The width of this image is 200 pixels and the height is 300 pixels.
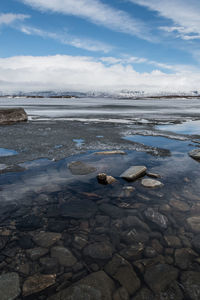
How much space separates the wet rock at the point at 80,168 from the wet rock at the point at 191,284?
4.83 meters

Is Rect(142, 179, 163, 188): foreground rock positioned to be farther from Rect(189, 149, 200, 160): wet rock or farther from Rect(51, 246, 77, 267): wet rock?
Rect(189, 149, 200, 160): wet rock

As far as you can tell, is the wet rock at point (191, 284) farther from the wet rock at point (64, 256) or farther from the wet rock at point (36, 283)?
the wet rock at point (36, 283)

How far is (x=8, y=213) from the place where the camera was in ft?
16.1

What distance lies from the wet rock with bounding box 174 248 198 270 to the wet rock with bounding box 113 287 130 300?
1.13 metres

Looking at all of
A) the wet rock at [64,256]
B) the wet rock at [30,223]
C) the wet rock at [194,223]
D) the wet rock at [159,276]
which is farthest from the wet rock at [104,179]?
the wet rock at [159,276]

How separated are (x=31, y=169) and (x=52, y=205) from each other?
2.92 metres

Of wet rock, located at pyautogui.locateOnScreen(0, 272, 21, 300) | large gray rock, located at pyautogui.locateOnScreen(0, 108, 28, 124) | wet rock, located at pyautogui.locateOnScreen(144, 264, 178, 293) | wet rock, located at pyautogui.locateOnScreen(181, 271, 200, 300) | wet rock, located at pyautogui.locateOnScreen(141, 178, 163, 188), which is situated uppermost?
large gray rock, located at pyautogui.locateOnScreen(0, 108, 28, 124)

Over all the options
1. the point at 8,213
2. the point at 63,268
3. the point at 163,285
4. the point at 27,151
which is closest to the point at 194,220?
the point at 163,285

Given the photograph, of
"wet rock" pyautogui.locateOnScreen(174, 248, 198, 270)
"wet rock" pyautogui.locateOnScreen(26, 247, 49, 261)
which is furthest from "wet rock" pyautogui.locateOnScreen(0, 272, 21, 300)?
"wet rock" pyautogui.locateOnScreen(174, 248, 198, 270)

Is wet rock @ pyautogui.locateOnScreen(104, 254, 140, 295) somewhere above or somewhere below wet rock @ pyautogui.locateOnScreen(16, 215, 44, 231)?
below

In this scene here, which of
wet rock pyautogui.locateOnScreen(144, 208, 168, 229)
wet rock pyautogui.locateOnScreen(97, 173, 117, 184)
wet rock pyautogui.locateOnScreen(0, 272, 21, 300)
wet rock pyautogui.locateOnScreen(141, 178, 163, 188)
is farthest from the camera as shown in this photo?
wet rock pyautogui.locateOnScreen(97, 173, 117, 184)

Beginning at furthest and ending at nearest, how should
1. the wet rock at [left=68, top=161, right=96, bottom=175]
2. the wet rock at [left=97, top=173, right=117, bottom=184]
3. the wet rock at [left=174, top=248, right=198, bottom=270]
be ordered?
the wet rock at [left=68, top=161, right=96, bottom=175] < the wet rock at [left=97, top=173, right=117, bottom=184] < the wet rock at [left=174, top=248, right=198, bottom=270]

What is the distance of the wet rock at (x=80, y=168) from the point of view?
7.58 m

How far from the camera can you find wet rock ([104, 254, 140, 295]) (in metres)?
3.09
